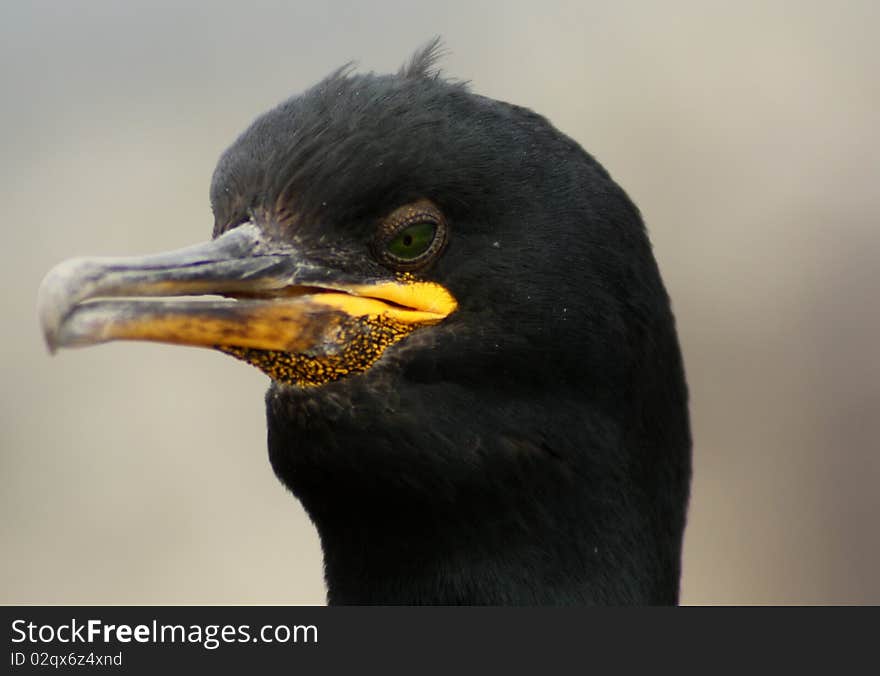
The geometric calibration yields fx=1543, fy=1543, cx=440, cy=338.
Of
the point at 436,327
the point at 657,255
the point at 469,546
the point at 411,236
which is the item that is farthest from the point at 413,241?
the point at 657,255

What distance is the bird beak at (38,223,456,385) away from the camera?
2.86 meters

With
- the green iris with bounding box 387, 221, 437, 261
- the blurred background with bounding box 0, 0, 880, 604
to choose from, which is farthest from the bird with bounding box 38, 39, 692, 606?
the blurred background with bounding box 0, 0, 880, 604

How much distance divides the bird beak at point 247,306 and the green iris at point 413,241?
0.06 m

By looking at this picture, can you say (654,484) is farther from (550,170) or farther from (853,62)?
(853,62)

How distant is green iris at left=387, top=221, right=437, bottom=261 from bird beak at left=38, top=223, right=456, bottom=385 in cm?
6

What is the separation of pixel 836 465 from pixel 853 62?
2183 mm

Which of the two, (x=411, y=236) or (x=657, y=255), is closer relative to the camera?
(x=411, y=236)

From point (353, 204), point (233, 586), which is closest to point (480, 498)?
point (353, 204)

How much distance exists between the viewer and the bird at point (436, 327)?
10.1ft

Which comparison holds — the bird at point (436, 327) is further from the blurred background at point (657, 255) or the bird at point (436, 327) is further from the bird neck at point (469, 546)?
the blurred background at point (657, 255)

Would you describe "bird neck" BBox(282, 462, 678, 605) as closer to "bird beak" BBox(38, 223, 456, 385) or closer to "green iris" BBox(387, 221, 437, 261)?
"bird beak" BBox(38, 223, 456, 385)

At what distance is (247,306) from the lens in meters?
3.02

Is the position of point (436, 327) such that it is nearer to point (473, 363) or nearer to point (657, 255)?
point (473, 363)

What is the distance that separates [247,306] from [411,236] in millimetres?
356
